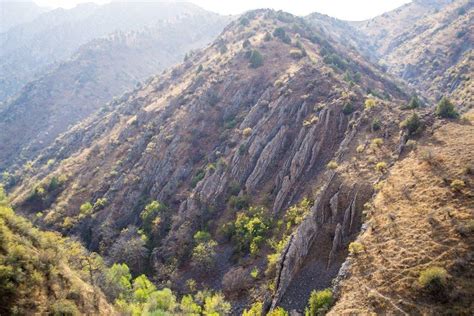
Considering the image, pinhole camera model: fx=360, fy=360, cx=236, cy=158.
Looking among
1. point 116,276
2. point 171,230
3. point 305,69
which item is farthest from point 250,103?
point 116,276

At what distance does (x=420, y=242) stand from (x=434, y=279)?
5.69m

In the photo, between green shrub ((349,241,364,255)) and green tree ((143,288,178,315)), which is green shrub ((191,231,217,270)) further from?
green shrub ((349,241,364,255))

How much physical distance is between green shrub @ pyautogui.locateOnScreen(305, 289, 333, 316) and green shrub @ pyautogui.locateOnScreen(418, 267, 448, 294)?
31.5 feet

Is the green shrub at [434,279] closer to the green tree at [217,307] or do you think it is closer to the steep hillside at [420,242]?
the steep hillside at [420,242]

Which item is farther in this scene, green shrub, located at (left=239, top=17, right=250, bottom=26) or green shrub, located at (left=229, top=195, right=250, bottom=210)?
green shrub, located at (left=239, top=17, right=250, bottom=26)

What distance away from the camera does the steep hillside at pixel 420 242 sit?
3108 cm

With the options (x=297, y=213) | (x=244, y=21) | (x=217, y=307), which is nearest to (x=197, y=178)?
(x=297, y=213)

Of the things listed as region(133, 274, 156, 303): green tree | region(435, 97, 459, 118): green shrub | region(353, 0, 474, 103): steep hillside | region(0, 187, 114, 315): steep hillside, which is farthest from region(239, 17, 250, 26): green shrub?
region(0, 187, 114, 315): steep hillside

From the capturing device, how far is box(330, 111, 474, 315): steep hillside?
31078 mm

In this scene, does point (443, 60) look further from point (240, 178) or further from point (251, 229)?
point (251, 229)

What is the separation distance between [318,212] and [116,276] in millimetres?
32534

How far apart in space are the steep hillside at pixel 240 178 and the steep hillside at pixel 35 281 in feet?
66.9

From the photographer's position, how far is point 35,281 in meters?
34.5

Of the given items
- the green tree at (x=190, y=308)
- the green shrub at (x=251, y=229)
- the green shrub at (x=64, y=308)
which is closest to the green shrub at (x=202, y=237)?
the green shrub at (x=251, y=229)
